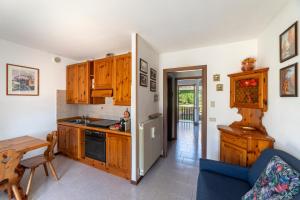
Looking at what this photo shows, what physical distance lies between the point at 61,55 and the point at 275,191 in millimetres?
4425

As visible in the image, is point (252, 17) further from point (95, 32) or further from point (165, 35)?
point (95, 32)

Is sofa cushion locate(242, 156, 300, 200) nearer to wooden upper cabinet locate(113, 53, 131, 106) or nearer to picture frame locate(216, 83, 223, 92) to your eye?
picture frame locate(216, 83, 223, 92)

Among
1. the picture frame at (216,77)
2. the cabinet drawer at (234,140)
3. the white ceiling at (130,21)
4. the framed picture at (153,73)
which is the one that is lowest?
the cabinet drawer at (234,140)

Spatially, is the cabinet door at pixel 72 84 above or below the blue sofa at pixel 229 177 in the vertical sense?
above

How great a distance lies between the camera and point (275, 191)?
1069 millimetres

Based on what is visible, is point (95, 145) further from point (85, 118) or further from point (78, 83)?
point (78, 83)

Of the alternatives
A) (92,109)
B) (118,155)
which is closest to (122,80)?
(118,155)

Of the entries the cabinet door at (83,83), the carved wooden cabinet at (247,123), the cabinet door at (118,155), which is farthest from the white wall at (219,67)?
the cabinet door at (83,83)

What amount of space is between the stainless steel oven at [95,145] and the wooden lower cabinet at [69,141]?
269 mm

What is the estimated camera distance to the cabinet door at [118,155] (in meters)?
2.36

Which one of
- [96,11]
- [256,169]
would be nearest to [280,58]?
[256,169]

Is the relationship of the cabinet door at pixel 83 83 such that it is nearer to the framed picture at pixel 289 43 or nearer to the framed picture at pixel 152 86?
the framed picture at pixel 152 86

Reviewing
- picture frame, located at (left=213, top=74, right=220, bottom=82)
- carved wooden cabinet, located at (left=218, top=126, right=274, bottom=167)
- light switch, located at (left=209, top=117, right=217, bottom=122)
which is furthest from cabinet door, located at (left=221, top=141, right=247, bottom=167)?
picture frame, located at (left=213, top=74, right=220, bottom=82)

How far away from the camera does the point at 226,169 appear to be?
1.76 metres
